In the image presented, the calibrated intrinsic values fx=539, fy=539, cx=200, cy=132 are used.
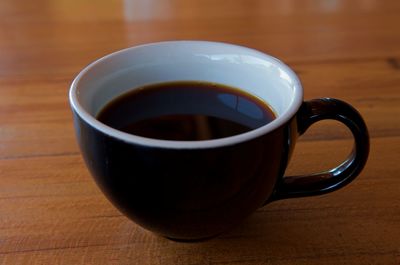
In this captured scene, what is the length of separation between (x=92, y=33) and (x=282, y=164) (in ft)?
1.83

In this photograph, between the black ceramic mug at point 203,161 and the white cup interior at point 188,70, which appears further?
the white cup interior at point 188,70

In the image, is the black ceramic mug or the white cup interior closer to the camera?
the black ceramic mug

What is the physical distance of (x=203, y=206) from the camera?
1.24 feet

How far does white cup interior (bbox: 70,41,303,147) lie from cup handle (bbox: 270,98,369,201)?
35 millimetres

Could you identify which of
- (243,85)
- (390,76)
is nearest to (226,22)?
(390,76)

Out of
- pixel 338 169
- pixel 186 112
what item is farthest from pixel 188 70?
pixel 338 169

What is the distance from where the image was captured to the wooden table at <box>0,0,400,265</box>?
1.44 ft

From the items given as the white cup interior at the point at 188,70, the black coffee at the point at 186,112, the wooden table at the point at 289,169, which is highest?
the white cup interior at the point at 188,70

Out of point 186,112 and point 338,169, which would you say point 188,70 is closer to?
point 186,112

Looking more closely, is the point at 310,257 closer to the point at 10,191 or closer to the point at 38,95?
the point at 10,191

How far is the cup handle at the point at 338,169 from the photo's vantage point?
407 mm

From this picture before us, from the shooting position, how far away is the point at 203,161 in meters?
0.35

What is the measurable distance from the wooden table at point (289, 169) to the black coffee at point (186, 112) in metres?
0.08

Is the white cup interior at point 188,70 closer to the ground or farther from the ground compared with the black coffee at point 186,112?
farther from the ground
